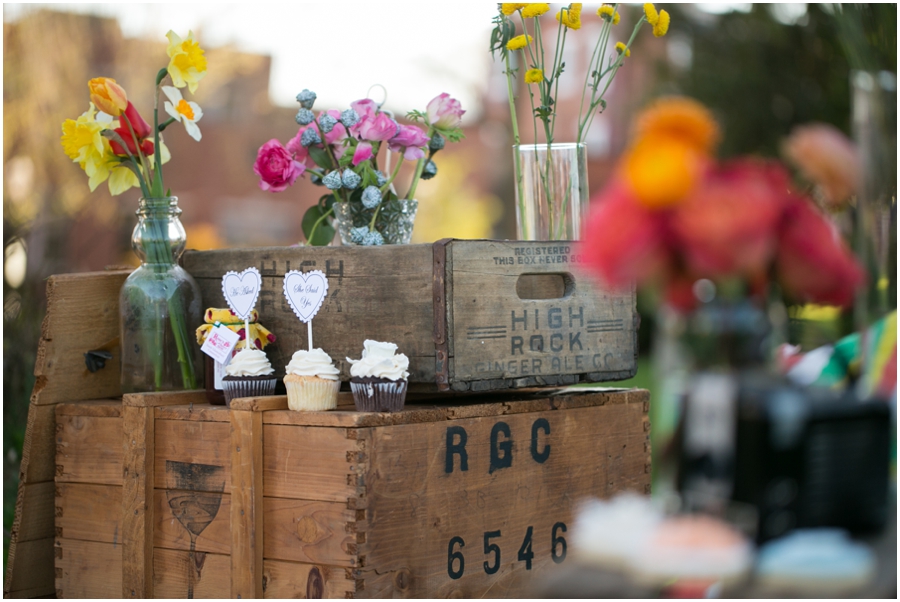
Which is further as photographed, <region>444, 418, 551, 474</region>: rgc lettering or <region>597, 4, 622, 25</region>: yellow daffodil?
<region>597, 4, 622, 25</region>: yellow daffodil

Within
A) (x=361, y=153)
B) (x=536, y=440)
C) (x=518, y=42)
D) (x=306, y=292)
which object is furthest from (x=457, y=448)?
(x=518, y=42)

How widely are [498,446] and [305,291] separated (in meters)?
0.44

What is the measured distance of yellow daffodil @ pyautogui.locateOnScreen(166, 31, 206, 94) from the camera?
1.76 m

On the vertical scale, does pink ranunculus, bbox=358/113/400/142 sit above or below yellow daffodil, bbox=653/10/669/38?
below

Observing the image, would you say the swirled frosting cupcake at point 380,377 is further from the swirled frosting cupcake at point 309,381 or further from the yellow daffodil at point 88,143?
the yellow daffodil at point 88,143

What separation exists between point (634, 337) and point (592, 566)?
45.7 inches

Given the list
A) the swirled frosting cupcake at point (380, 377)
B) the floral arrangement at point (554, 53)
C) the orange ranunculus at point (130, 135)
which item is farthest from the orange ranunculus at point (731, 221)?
the orange ranunculus at point (130, 135)

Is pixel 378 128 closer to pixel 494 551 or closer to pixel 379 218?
pixel 379 218

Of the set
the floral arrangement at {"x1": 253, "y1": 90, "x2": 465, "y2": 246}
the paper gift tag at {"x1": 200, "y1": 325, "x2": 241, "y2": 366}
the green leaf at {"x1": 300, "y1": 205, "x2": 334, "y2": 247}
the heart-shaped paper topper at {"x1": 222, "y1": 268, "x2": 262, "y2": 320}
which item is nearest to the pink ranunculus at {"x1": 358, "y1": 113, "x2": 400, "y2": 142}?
the floral arrangement at {"x1": 253, "y1": 90, "x2": 465, "y2": 246}

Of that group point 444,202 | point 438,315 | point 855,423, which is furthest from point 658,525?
point 444,202

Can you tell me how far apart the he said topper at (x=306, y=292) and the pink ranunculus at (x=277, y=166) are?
0.32m

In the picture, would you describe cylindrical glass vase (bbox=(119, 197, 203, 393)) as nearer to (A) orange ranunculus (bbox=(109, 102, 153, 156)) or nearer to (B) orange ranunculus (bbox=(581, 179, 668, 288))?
(A) orange ranunculus (bbox=(109, 102, 153, 156))

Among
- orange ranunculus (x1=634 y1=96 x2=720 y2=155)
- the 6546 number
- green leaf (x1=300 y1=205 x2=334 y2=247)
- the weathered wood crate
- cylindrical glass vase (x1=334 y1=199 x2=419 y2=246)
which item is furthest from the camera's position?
green leaf (x1=300 y1=205 x2=334 y2=247)

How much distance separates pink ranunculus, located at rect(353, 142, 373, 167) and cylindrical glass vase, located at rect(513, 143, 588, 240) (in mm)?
298
